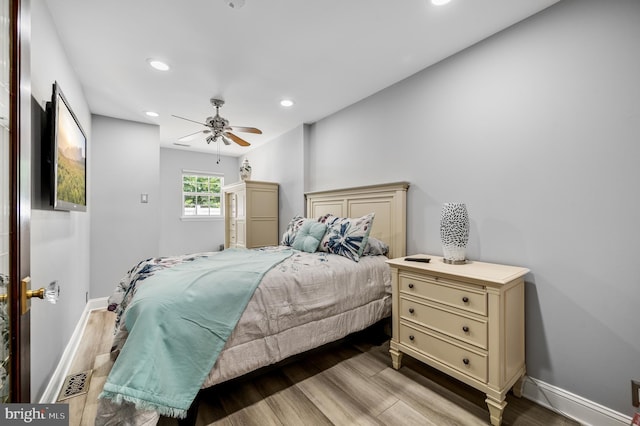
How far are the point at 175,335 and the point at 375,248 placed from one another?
1.86m

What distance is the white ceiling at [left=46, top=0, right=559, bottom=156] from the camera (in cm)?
180

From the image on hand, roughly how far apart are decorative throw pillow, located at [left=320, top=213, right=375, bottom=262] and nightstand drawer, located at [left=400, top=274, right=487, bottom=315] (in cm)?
53

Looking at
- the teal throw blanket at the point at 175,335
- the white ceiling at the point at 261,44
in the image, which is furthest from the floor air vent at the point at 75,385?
the white ceiling at the point at 261,44

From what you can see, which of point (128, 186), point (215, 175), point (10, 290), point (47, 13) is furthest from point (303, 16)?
point (215, 175)

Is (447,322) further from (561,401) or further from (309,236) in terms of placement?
(309,236)

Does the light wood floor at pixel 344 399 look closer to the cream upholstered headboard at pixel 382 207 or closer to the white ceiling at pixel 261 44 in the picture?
the cream upholstered headboard at pixel 382 207

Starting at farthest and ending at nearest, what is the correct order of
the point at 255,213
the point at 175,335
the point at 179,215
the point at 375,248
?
the point at 179,215, the point at 255,213, the point at 375,248, the point at 175,335

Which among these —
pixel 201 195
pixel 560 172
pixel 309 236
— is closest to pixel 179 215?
pixel 201 195

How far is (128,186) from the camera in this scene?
12.4 ft

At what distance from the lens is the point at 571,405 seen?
1613 millimetres

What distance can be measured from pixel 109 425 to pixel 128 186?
3.37 meters

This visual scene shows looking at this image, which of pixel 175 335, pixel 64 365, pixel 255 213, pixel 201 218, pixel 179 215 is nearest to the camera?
pixel 175 335

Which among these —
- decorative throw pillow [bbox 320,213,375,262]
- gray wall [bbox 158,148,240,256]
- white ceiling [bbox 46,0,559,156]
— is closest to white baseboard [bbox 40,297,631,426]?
decorative throw pillow [bbox 320,213,375,262]

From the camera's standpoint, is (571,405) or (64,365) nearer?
(571,405)
